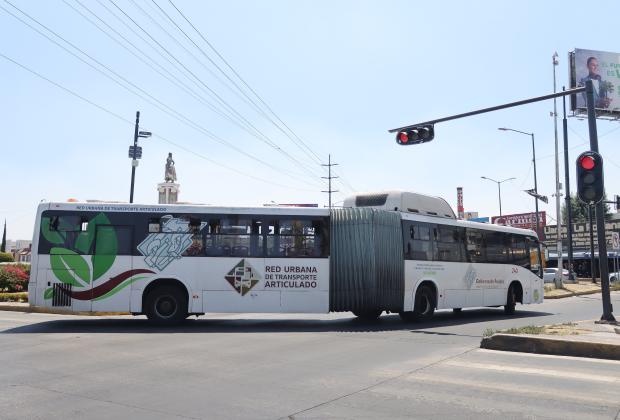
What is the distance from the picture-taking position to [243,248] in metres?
13.7

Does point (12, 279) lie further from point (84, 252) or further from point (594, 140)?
point (594, 140)

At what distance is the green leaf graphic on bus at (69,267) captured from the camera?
13.2m

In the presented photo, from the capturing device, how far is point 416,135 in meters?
16.1

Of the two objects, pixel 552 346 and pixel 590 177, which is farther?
pixel 590 177

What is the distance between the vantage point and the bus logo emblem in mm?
13555

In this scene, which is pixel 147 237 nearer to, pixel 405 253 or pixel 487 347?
pixel 405 253

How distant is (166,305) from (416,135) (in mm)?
8794

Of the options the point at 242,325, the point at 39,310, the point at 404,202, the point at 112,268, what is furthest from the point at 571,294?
the point at 39,310

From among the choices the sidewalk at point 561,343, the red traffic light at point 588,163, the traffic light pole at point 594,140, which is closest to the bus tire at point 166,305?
the sidewalk at point 561,343

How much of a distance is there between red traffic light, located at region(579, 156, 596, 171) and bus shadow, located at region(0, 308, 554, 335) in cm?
527

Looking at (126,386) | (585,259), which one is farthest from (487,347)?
(585,259)

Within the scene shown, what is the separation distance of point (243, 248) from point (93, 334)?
13.4 feet

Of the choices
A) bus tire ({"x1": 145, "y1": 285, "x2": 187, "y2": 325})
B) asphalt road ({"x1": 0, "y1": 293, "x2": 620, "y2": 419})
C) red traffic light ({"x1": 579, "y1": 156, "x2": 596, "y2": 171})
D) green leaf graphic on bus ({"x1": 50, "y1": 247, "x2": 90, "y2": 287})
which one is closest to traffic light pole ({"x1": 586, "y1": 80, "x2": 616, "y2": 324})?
red traffic light ({"x1": 579, "y1": 156, "x2": 596, "y2": 171})

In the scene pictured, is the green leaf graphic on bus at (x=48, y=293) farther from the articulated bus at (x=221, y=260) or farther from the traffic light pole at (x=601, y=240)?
the traffic light pole at (x=601, y=240)
